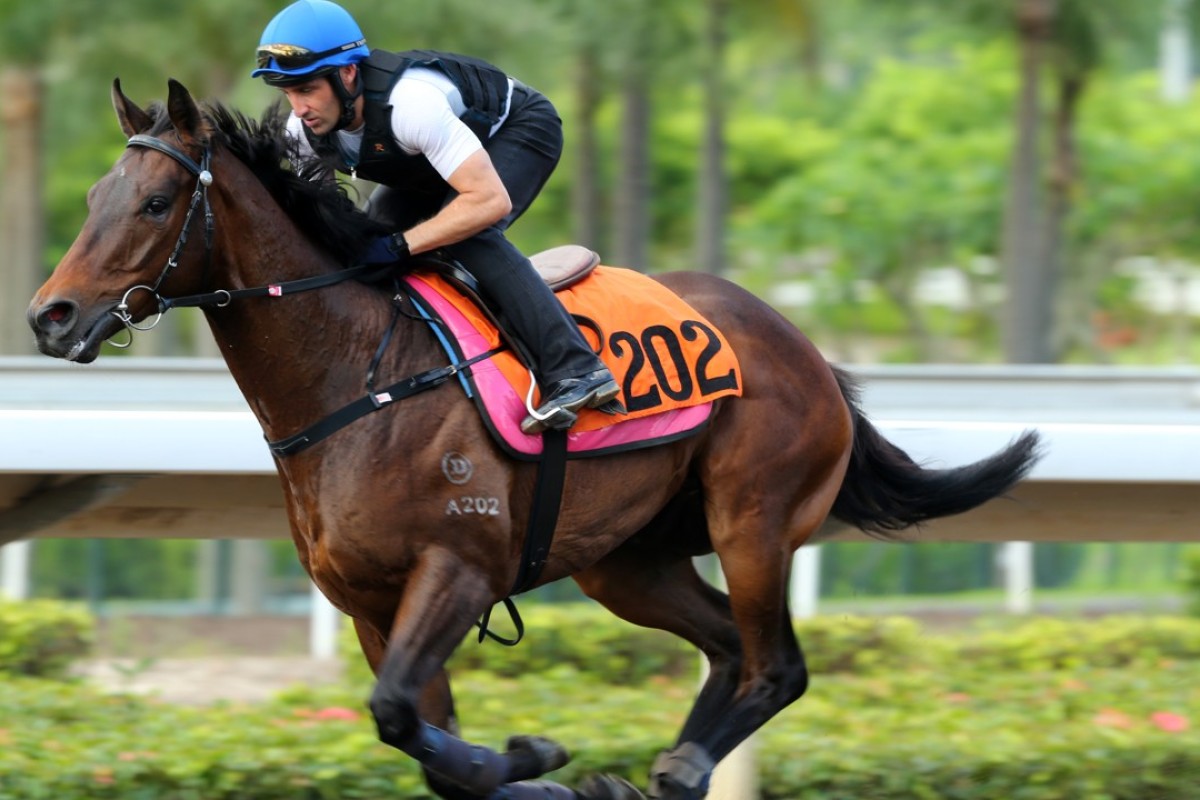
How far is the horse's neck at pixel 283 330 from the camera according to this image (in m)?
3.89

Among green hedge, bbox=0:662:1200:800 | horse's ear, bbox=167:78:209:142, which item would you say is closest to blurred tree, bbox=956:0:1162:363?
green hedge, bbox=0:662:1200:800

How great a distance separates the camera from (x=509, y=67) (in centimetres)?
1054

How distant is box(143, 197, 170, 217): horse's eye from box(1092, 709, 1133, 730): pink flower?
4.06 m

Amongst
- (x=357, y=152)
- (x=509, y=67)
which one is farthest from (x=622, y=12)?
(x=357, y=152)

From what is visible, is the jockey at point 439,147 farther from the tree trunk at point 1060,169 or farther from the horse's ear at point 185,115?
the tree trunk at point 1060,169

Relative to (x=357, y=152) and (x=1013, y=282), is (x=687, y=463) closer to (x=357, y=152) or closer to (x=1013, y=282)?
(x=357, y=152)

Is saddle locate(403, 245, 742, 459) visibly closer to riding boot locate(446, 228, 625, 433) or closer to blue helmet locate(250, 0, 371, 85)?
riding boot locate(446, 228, 625, 433)

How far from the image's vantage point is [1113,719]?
6293mm

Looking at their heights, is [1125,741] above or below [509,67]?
below

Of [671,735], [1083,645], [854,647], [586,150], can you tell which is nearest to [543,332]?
[671,735]

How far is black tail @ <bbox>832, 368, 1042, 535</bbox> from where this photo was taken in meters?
4.83

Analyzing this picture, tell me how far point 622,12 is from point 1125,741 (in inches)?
262

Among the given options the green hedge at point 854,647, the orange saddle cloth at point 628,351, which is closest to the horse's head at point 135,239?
the orange saddle cloth at point 628,351

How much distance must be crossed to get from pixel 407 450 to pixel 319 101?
A: 867 millimetres
